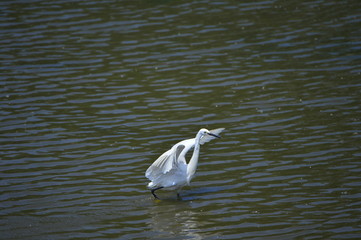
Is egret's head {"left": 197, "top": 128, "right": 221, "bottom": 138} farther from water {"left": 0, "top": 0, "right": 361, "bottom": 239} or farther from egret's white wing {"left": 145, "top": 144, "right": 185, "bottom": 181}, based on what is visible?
water {"left": 0, "top": 0, "right": 361, "bottom": 239}

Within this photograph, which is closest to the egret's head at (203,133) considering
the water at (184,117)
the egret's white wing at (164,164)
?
the egret's white wing at (164,164)

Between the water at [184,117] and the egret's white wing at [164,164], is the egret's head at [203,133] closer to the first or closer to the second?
the egret's white wing at [164,164]

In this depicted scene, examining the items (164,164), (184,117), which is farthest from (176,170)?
(184,117)

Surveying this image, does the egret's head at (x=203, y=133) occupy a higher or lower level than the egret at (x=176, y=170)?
higher

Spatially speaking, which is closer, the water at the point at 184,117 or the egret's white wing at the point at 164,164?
the water at the point at 184,117

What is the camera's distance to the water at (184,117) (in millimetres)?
9180

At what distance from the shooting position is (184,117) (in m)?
13.5

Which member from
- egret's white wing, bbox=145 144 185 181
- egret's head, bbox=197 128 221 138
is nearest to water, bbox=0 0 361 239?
egret's white wing, bbox=145 144 185 181

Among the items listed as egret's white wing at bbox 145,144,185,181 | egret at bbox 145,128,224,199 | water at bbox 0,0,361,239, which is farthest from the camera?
egret at bbox 145,128,224,199

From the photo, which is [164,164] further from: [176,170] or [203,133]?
[203,133]

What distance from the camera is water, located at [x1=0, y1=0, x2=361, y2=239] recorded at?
918 cm

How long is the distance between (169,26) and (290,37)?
442cm

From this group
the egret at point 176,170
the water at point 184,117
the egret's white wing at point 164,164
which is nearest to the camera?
the water at point 184,117

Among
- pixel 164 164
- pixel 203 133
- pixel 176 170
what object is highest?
pixel 203 133
